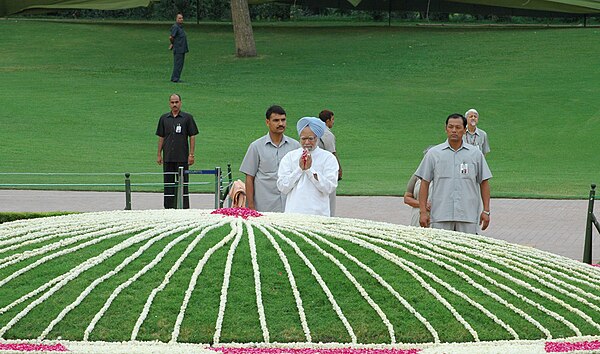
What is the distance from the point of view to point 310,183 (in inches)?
280

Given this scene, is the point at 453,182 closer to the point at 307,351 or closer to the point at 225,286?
the point at 225,286

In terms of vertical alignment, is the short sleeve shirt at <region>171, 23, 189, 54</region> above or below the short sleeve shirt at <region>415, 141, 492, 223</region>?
above

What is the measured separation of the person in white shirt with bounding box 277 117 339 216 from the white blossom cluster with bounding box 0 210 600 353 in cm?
122

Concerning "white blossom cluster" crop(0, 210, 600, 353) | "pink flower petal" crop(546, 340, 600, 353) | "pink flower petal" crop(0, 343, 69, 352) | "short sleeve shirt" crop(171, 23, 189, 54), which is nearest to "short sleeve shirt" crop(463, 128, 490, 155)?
"white blossom cluster" crop(0, 210, 600, 353)

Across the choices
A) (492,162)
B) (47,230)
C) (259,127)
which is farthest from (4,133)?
(47,230)

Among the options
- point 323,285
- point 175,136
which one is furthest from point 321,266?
point 175,136

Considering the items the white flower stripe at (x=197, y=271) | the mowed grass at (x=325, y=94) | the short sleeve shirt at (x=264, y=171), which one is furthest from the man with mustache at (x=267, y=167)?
the mowed grass at (x=325, y=94)

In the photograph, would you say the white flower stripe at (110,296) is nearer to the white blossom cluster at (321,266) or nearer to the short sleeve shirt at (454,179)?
the white blossom cluster at (321,266)

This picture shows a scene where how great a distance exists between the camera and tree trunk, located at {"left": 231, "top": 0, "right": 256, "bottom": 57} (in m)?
30.9

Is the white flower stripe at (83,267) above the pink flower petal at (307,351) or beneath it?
above

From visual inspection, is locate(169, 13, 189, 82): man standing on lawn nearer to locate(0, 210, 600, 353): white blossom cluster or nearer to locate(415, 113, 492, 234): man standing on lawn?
locate(415, 113, 492, 234): man standing on lawn

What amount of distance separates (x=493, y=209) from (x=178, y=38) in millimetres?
14977

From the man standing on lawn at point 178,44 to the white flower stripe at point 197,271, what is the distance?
22316 mm

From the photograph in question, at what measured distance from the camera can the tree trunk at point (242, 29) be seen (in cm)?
3089
